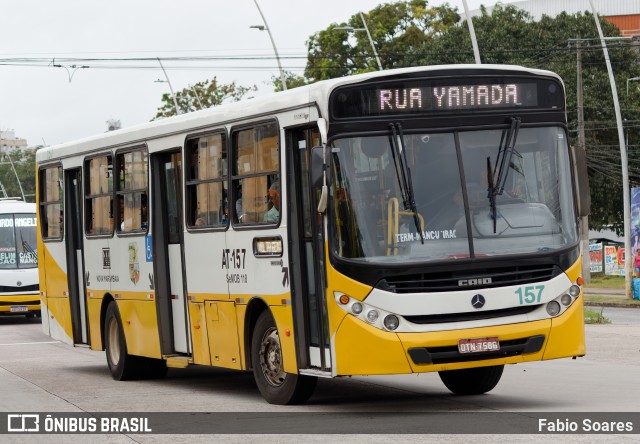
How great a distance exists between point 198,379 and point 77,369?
3165mm

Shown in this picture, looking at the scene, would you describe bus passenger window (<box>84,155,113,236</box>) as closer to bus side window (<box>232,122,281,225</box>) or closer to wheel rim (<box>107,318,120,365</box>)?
wheel rim (<box>107,318,120,365</box>)

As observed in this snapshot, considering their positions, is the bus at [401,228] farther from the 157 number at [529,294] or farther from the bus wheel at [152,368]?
the bus wheel at [152,368]

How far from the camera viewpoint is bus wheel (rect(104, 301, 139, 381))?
716 inches

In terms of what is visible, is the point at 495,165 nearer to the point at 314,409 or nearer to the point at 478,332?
the point at 478,332

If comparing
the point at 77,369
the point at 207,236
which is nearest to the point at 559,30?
the point at 77,369

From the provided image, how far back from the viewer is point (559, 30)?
6112 cm

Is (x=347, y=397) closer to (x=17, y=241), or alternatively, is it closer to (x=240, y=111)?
(x=240, y=111)

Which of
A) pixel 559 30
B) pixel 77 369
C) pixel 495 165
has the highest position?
pixel 559 30

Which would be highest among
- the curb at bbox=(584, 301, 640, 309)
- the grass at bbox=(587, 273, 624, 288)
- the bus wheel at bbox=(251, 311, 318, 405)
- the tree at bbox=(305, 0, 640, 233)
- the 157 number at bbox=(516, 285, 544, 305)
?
the tree at bbox=(305, 0, 640, 233)

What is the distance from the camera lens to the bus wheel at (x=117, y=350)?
1819cm

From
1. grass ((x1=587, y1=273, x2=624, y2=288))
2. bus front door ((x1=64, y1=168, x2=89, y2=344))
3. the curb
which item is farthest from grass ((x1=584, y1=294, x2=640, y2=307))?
bus front door ((x1=64, y1=168, x2=89, y2=344))

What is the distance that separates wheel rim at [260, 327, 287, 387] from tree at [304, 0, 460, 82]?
57783 millimetres

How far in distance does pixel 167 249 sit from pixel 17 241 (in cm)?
2016

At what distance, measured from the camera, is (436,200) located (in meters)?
12.4
